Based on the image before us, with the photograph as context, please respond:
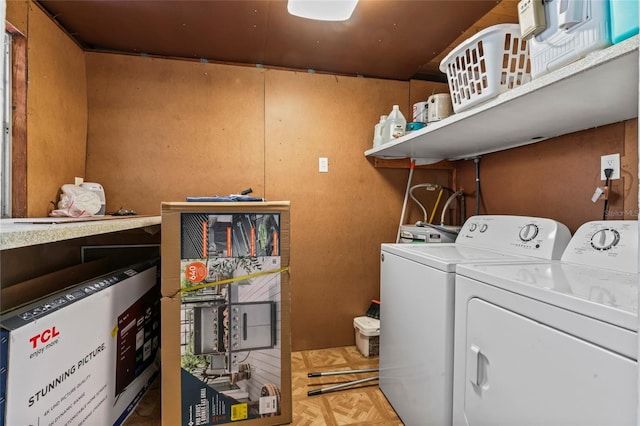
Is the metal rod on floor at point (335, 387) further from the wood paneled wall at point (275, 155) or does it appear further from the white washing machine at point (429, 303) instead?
the wood paneled wall at point (275, 155)

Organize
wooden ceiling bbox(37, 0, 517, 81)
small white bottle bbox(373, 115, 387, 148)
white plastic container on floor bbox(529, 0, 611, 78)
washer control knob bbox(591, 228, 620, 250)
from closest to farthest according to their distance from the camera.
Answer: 1. white plastic container on floor bbox(529, 0, 611, 78)
2. washer control knob bbox(591, 228, 620, 250)
3. wooden ceiling bbox(37, 0, 517, 81)
4. small white bottle bbox(373, 115, 387, 148)

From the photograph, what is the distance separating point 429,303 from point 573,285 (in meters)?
A: 0.54

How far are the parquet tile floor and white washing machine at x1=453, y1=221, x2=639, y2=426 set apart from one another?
583 mm

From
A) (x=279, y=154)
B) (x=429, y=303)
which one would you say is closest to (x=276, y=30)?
(x=279, y=154)

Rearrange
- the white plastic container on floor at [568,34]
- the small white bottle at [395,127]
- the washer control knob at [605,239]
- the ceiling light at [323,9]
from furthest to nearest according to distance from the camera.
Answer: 1. the small white bottle at [395,127]
2. the ceiling light at [323,9]
3. the washer control knob at [605,239]
4. the white plastic container on floor at [568,34]

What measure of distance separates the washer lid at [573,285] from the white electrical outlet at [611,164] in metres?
0.51

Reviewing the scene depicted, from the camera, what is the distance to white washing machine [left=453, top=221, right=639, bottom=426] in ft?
2.35

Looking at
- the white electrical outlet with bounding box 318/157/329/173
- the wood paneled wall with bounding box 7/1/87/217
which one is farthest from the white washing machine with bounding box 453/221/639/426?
the wood paneled wall with bounding box 7/1/87/217

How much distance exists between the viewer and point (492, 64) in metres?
1.26

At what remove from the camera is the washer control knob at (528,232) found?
4.83 feet

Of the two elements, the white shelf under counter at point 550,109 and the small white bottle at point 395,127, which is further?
the small white bottle at point 395,127

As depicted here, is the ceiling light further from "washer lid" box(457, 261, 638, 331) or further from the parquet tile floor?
the parquet tile floor

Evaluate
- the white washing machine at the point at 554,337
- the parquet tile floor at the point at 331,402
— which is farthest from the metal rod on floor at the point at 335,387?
the white washing machine at the point at 554,337

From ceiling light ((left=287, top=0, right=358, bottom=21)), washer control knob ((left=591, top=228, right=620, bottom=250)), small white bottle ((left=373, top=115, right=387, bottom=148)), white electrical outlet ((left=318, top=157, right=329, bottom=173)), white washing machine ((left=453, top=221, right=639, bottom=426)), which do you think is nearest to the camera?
white washing machine ((left=453, top=221, right=639, bottom=426))
